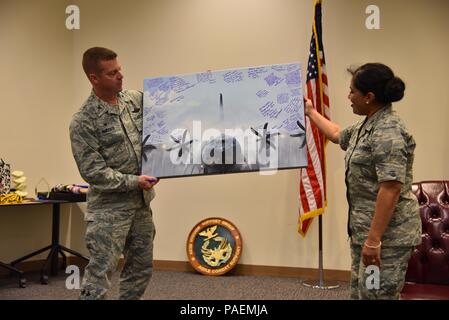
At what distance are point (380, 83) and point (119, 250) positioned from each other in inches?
57.4

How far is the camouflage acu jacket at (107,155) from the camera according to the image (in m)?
2.44

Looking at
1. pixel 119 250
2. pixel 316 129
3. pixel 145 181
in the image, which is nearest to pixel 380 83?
pixel 145 181

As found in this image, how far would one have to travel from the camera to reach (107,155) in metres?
2.51

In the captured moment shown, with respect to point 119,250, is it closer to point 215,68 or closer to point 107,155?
point 107,155

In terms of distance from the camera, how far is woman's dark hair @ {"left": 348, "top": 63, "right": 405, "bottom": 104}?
206 centimetres

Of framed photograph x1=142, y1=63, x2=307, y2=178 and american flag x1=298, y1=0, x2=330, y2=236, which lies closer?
framed photograph x1=142, y1=63, x2=307, y2=178

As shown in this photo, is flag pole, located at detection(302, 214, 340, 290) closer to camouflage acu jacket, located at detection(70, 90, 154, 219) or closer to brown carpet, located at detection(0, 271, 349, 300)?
brown carpet, located at detection(0, 271, 349, 300)

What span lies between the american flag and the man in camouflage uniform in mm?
2026

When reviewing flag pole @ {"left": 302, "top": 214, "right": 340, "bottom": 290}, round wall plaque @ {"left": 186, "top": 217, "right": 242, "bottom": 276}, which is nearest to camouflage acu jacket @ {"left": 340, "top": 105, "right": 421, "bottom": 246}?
flag pole @ {"left": 302, "top": 214, "right": 340, "bottom": 290}

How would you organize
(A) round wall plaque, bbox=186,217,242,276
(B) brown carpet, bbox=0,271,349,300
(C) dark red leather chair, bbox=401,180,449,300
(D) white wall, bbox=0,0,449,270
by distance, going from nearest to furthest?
1. (C) dark red leather chair, bbox=401,180,449,300
2. (B) brown carpet, bbox=0,271,349,300
3. (D) white wall, bbox=0,0,449,270
4. (A) round wall plaque, bbox=186,217,242,276

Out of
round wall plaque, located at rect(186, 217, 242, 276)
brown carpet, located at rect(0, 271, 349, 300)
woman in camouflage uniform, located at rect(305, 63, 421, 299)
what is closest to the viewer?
woman in camouflage uniform, located at rect(305, 63, 421, 299)

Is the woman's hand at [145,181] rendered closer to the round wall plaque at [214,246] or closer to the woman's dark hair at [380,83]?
the woman's dark hair at [380,83]

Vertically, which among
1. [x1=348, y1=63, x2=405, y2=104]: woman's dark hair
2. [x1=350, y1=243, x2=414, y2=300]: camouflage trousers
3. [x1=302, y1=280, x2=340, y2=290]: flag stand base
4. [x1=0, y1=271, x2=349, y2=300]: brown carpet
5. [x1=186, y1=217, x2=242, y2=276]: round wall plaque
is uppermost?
[x1=348, y1=63, x2=405, y2=104]: woman's dark hair

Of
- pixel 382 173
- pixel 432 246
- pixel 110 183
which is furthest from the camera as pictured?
pixel 432 246
